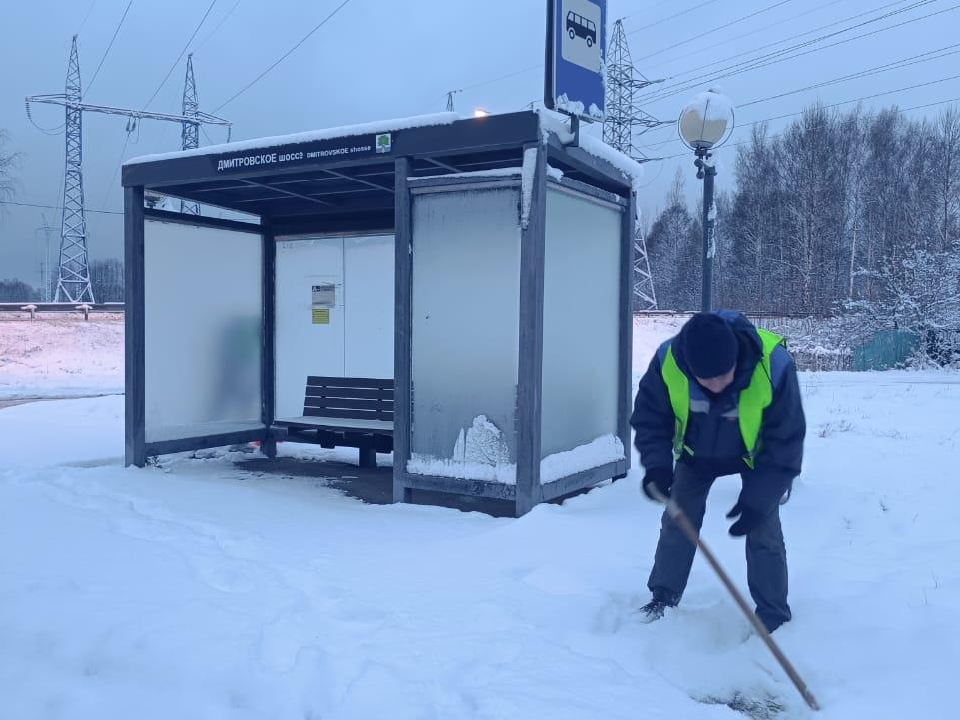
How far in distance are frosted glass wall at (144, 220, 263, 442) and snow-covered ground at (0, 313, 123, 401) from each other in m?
10.8

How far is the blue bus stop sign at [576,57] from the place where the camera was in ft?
18.3

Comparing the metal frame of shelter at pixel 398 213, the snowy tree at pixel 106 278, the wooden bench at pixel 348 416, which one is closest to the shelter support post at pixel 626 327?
the metal frame of shelter at pixel 398 213

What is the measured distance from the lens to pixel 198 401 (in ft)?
27.5

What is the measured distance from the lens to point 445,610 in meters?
3.82

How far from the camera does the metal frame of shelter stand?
18.4ft

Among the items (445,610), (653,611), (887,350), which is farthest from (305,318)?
(887,350)

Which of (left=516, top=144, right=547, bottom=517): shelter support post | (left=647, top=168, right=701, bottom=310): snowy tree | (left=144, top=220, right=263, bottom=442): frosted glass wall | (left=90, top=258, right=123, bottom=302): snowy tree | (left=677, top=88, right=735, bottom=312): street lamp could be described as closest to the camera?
(left=516, top=144, right=547, bottom=517): shelter support post

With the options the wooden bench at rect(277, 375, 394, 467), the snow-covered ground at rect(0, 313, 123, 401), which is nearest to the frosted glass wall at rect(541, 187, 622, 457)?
the wooden bench at rect(277, 375, 394, 467)

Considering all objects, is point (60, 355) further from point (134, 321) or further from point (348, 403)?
point (348, 403)

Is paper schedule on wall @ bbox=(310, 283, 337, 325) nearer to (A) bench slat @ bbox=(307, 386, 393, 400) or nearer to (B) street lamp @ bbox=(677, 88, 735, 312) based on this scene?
(A) bench slat @ bbox=(307, 386, 393, 400)

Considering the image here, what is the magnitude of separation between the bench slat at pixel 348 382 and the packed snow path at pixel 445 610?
6.33 ft

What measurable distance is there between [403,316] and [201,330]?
10.4ft

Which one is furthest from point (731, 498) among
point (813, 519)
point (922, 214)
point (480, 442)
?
point (922, 214)

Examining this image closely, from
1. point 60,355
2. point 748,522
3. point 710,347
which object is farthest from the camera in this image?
point 60,355
